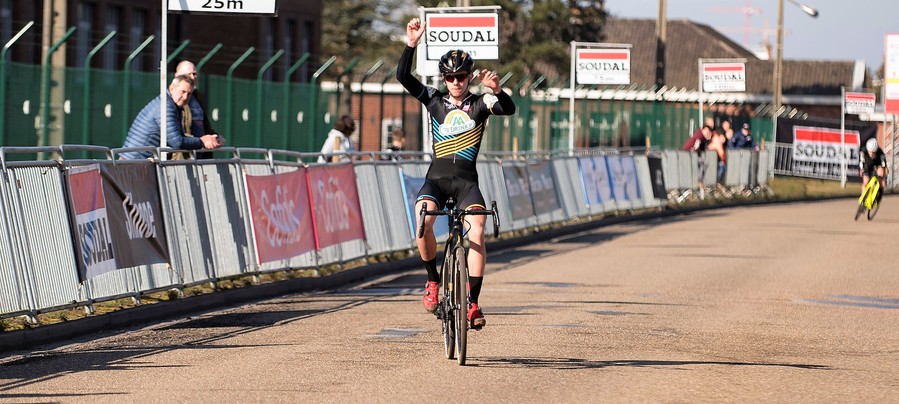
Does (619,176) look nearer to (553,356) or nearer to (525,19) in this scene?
(553,356)

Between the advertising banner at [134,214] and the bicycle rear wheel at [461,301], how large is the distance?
3681 mm

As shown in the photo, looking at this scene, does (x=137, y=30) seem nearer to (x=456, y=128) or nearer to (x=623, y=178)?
(x=623, y=178)

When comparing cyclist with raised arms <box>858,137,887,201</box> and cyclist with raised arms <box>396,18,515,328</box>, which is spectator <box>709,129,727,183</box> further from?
cyclist with raised arms <box>396,18,515,328</box>

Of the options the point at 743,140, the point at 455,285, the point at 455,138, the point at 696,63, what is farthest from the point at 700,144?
the point at 696,63

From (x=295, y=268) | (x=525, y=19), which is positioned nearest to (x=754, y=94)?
(x=525, y=19)

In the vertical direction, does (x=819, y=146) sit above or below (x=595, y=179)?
below

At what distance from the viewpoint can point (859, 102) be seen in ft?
173

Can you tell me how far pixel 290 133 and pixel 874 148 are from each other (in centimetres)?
1228

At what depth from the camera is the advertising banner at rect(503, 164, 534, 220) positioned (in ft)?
77.3

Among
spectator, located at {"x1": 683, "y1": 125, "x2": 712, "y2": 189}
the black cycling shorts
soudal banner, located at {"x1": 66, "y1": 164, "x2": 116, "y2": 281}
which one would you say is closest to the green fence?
spectator, located at {"x1": 683, "y1": 125, "x2": 712, "y2": 189}

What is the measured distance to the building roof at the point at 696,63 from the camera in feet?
271

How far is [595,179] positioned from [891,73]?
1894 cm

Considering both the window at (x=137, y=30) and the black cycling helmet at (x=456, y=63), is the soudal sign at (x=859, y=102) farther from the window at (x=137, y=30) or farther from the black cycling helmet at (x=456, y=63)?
the black cycling helmet at (x=456, y=63)

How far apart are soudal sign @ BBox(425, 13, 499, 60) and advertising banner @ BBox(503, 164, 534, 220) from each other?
1.74m
